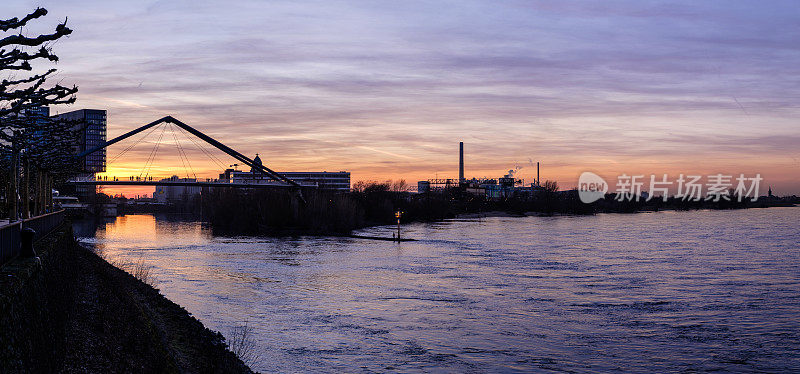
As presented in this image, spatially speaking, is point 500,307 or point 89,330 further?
point 500,307

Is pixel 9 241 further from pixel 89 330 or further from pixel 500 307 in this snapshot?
pixel 500 307

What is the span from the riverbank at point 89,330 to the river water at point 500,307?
180 centimetres

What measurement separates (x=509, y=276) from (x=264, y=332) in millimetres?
18463

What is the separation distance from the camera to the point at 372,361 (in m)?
19.4

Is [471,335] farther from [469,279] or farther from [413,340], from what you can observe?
[469,279]

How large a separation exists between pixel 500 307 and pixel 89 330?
53.3ft

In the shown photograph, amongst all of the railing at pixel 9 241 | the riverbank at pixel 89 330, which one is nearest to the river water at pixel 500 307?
the riverbank at pixel 89 330

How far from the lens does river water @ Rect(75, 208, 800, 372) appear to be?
20031mm

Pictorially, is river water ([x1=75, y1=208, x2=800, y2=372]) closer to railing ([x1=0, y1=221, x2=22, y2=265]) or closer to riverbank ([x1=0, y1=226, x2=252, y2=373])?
riverbank ([x1=0, y1=226, x2=252, y2=373])

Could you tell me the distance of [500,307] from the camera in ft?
91.9

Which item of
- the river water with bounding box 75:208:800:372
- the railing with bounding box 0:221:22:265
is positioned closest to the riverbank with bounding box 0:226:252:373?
the railing with bounding box 0:221:22:265

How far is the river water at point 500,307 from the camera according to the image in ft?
65.7

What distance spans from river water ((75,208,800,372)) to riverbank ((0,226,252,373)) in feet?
5.91

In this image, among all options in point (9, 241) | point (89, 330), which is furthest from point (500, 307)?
point (9, 241)
